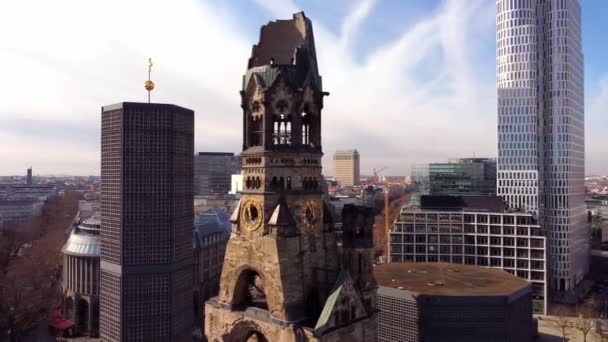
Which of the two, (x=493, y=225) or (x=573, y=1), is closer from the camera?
(x=493, y=225)

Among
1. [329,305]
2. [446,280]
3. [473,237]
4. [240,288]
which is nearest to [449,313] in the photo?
[446,280]

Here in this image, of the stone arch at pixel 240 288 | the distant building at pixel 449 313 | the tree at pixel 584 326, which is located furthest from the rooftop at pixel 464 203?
the stone arch at pixel 240 288

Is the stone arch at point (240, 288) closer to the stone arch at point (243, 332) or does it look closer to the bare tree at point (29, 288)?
the stone arch at point (243, 332)

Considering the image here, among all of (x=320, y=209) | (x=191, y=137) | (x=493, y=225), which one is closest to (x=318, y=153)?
(x=320, y=209)

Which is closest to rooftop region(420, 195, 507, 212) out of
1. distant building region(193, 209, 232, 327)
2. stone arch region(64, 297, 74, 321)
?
distant building region(193, 209, 232, 327)

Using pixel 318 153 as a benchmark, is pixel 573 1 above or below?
above

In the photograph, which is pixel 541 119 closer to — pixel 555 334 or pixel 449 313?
pixel 555 334

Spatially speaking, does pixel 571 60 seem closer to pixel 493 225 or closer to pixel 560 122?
pixel 560 122
